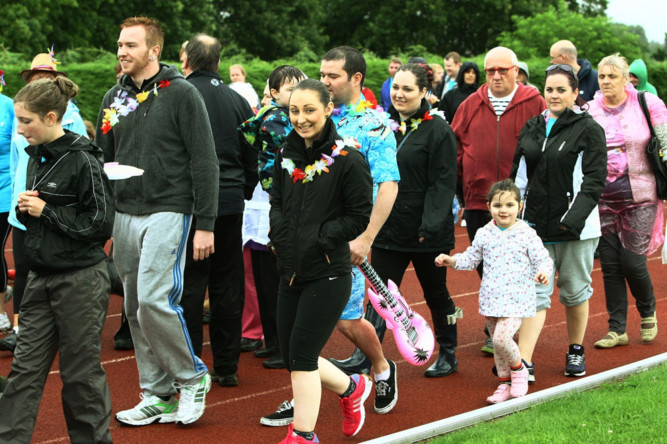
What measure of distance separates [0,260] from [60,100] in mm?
3642

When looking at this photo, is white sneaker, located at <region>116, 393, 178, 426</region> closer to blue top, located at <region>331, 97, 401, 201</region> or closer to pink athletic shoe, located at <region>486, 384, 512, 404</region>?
blue top, located at <region>331, 97, 401, 201</region>

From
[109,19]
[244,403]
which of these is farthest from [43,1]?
[244,403]

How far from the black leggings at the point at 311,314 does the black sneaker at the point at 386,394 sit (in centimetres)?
106

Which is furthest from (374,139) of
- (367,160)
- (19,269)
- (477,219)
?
(19,269)

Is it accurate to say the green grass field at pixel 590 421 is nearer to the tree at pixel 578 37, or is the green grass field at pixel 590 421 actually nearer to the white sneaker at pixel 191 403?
the white sneaker at pixel 191 403

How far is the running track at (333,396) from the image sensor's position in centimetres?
575

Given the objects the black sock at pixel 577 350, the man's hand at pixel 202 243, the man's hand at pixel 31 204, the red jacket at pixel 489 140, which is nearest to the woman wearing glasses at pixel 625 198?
the red jacket at pixel 489 140

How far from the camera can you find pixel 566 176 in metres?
6.91

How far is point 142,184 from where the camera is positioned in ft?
18.5

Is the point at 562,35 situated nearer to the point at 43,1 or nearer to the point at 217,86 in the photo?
the point at 43,1

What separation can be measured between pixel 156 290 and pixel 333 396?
63.1 inches

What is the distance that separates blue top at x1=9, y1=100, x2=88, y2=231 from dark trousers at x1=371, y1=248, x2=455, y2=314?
262cm

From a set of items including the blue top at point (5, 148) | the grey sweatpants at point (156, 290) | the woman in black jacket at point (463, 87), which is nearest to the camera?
the grey sweatpants at point (156, 290)

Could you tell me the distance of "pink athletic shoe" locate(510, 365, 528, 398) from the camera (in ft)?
20.9
